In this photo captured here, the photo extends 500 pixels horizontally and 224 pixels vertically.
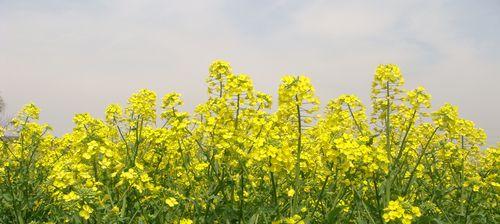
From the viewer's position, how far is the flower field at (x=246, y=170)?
3.34 meters

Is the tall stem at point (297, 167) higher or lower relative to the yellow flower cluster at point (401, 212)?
higher

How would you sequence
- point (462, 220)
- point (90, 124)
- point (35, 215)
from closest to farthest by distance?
1. point (35, 215)
2. point (462, 220)
3. point (90, 124)

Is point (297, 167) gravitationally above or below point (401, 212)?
above

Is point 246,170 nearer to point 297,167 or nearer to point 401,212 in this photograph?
point 297,167

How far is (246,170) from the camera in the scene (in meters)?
3.54

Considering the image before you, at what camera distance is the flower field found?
3.34 m

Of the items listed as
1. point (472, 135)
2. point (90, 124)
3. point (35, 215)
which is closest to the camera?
point (35, 215)

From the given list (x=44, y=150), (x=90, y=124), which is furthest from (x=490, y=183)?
(x=44, y=150)

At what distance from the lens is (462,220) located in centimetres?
452

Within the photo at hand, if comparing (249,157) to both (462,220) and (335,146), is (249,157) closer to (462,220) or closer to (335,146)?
(335,146)

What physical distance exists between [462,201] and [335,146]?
2.00 m

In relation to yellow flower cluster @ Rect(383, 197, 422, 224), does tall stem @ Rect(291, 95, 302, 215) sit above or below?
above

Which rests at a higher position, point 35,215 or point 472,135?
point 472,135

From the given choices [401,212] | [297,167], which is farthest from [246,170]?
[401,212]
